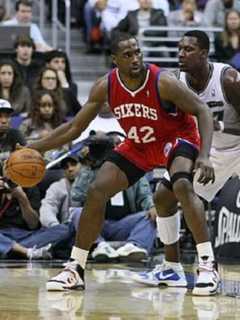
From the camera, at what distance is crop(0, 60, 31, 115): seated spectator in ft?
44.5

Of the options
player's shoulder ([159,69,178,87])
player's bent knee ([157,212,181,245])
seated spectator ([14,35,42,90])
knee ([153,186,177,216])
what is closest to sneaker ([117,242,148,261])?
player's bent knee ([157,212,181,245])

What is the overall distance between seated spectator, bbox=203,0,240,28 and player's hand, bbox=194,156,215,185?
8.72 metres

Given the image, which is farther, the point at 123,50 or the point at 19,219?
the point at 19,219

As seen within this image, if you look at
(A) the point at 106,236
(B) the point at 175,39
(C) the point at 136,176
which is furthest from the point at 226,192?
(B) the point at 175,39

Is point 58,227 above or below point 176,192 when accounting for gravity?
below

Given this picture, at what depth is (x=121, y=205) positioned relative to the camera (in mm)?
11883

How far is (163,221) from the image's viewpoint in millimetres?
9336

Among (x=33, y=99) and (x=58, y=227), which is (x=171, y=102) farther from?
(x=33, y=99)

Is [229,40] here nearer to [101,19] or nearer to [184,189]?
[101,19]

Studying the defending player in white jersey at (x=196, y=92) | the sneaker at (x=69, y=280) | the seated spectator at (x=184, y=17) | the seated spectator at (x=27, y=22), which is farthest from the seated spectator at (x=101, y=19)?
the sneaker at (x=69, y=280)

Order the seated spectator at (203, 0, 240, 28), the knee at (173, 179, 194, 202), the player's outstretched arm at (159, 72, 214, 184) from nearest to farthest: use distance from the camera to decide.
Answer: the player's outstretched arm at (159, 72, 214, 184) → the knee at (173, 179, 194, 202) → the seated spectator at (203, 0, 240, 28)

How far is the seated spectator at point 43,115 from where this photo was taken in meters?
12.8

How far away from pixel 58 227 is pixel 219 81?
9.60 ft

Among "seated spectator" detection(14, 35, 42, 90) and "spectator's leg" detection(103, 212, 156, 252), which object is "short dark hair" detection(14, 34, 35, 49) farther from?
"spectator's leg" detection(103, 212, 156, 252)
